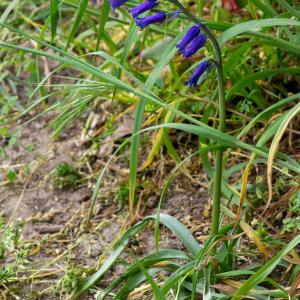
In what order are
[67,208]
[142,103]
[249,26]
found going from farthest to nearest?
1. [67,208]
2. [142,103]
3. [249,26]

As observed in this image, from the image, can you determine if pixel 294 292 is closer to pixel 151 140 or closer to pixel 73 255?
pixel 73 255

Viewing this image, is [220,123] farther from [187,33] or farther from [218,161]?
[187,33]

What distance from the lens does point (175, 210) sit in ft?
8.86

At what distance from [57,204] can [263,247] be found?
110cm

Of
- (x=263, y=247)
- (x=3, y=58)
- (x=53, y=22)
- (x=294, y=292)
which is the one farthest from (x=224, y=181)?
(x=3, y=58)

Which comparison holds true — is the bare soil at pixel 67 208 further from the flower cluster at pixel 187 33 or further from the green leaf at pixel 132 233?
the flower cluster at pixel 187 33

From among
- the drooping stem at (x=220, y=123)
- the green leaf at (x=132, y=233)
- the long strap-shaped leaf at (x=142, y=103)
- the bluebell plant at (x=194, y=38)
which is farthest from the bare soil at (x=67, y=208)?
the bluebell plant at (x=194, y=38)

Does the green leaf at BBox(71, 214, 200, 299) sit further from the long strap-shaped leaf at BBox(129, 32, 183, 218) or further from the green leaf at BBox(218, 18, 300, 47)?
the green leaf at BBox(218, 18, 300, 47)

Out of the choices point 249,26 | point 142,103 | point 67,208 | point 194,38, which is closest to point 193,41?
point 194,38

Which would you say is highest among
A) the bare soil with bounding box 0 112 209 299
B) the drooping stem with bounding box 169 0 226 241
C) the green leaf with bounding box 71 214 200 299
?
the drooping stem with bounding box 169 0 226 241

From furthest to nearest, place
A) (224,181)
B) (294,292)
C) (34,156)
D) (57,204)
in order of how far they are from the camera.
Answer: (34,156), (57,204), (224,181), (294,292)

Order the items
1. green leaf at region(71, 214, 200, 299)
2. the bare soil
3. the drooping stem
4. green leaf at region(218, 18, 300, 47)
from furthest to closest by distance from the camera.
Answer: the bare soil → green leaf at region(71, 214, 200, 299) → green leaf at region(218, 18, 300, 47) → the drooping stem

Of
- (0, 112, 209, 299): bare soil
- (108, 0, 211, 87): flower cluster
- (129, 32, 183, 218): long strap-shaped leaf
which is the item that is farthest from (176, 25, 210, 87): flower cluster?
(0, 112, 209, 299): bare soil

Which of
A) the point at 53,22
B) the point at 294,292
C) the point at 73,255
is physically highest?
the point at 53,22
